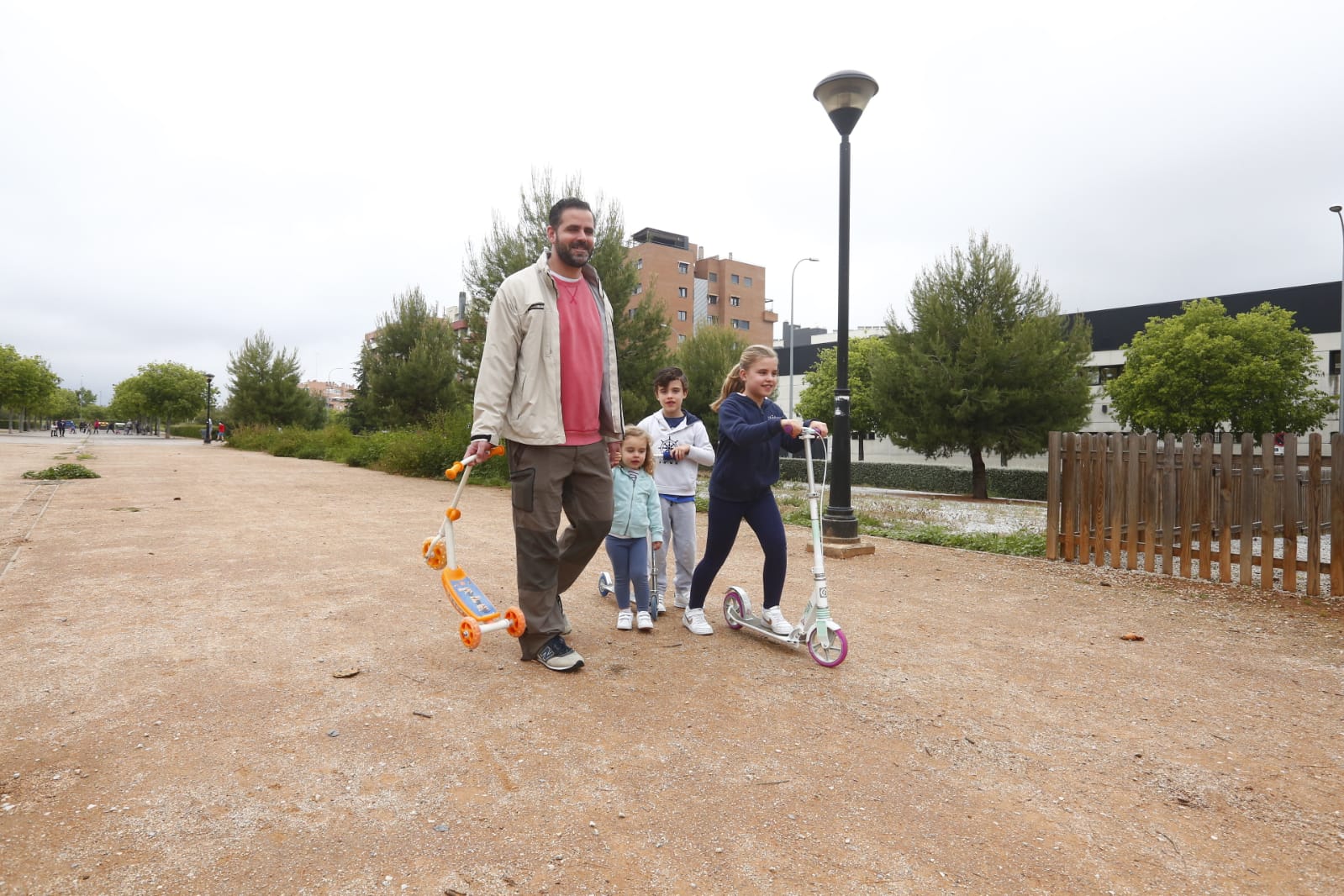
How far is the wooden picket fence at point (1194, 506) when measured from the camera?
5.55 m

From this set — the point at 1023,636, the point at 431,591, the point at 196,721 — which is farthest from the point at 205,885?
the point at 1023,636

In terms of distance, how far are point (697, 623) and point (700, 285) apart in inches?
2619

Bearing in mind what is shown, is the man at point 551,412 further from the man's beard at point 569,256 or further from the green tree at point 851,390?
the green tree at point 851,390

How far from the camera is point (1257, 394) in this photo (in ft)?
96.5

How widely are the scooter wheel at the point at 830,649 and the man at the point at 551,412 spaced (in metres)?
1.15

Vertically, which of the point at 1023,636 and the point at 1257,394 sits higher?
the point at 1257,394

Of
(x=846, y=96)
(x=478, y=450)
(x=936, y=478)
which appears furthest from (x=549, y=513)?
(x=936, y=478)

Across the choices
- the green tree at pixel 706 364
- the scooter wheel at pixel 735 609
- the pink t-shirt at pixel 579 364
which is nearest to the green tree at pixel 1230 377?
the green tree at pixel 706 364

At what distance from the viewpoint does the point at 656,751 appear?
8.87 feet

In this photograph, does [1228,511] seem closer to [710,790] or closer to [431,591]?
[710,790]

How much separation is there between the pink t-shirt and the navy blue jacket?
70 cm

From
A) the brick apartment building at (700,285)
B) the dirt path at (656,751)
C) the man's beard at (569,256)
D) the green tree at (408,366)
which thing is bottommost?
the dirt path at (656,751)

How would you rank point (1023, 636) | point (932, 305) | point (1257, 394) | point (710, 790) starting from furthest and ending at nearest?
1. point (1257, 394)
2. point (932, 305)
3. point (1023, 636)
4. point (710, 790)

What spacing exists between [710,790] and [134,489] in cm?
1338
